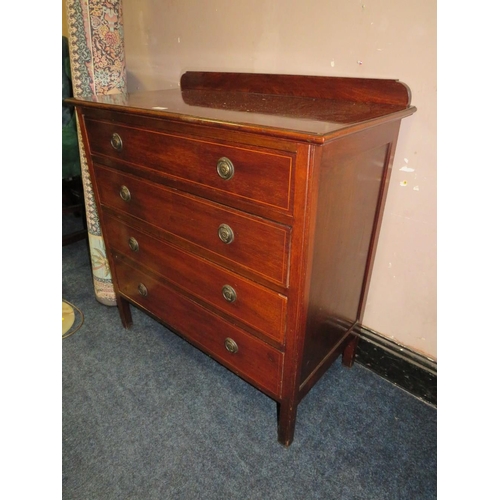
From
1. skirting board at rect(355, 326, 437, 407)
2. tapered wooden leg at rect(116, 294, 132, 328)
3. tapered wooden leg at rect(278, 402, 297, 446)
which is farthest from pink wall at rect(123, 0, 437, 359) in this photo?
tapered wooden leg at rect(116, 294, 132, 328)

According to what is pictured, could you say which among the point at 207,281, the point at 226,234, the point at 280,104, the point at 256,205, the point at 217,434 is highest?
the point at 280,104

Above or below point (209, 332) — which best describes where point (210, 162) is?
above

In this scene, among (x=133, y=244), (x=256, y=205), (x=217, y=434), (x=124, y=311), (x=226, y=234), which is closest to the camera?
(x=256, y=205)

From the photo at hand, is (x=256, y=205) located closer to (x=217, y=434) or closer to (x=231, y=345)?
(x=231, y=345)

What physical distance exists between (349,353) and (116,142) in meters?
1.20

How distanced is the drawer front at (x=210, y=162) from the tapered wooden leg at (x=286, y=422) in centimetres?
66

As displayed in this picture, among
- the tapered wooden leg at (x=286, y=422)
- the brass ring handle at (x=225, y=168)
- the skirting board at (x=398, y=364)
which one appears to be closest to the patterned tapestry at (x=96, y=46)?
the brass ring handle at (x=225, y=168)

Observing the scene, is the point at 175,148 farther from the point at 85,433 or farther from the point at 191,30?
Answer: the point at 85,433

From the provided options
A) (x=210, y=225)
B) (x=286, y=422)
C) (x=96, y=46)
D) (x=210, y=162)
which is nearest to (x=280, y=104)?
(x=210, y=162)

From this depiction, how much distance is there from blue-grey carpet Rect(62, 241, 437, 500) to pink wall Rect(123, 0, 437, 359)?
31 cm

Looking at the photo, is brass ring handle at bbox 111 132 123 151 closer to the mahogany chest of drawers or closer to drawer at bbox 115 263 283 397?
the mahogany chest of drawers

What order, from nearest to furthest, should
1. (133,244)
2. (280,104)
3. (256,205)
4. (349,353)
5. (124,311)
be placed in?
(256,205), (280,104), (133,244), (349,353), (124,311)

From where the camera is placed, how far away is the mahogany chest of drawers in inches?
35.2

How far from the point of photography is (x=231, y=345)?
1.25m
